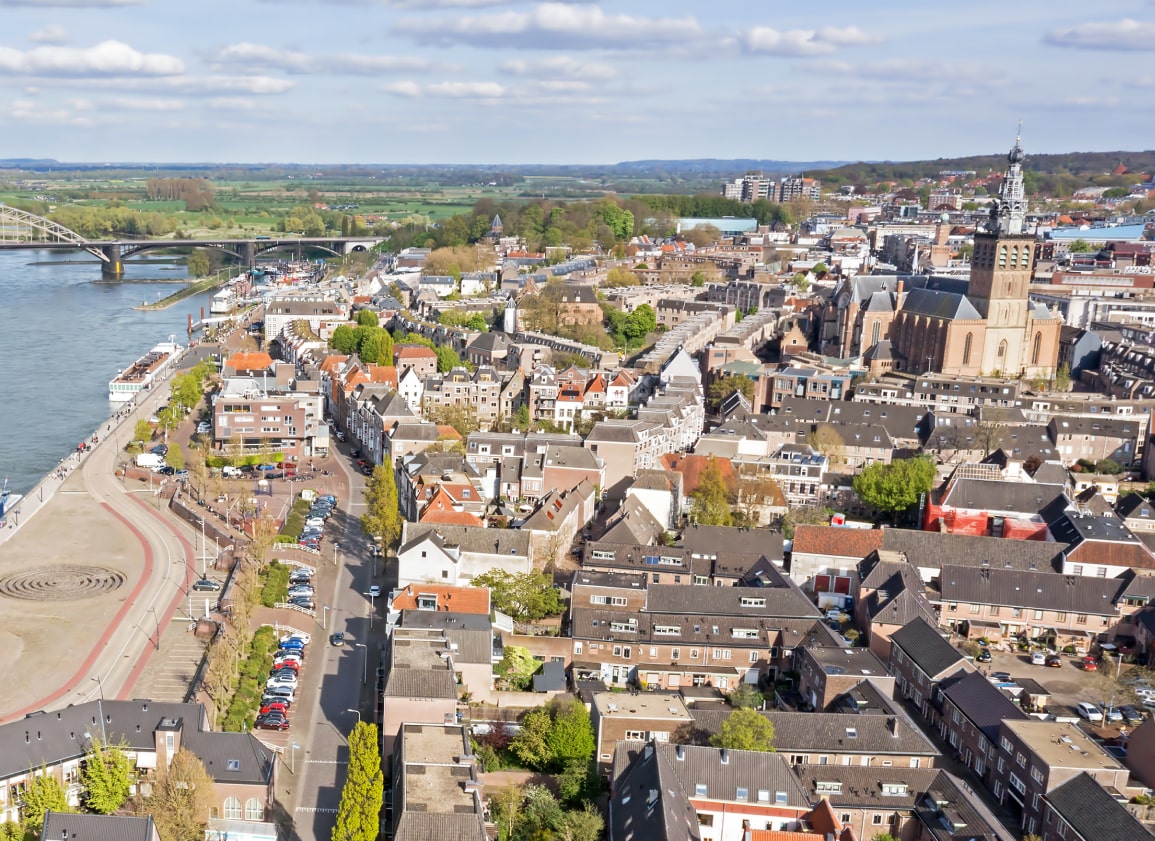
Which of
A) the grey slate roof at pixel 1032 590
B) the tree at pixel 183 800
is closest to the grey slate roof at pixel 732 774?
the tree at pixel 183 800

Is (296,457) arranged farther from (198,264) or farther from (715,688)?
(198,264)

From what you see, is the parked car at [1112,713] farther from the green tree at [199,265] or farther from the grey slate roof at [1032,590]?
the green tree at [199,265]

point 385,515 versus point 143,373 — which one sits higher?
point 385,515

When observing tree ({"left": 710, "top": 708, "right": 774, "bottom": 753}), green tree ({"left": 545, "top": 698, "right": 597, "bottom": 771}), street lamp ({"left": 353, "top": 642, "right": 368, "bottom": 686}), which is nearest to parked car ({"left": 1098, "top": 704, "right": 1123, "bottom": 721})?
tree ({"left": 710, "top": 708, "right": 774, "bottom": 753})

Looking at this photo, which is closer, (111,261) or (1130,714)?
(1130,714)

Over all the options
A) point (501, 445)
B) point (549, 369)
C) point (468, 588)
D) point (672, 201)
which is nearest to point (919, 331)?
point (549, 369)

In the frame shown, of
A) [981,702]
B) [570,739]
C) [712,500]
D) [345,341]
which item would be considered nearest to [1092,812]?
[981,702]

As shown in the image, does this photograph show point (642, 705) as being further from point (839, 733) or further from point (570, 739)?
point (839, 733)

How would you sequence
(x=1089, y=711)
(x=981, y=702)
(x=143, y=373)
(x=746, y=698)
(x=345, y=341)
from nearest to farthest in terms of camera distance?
(x=981, y=702)
(x=746, y=698)
(x=1089, y=711)
(x=345, y=341)
(x=143, y=373)
